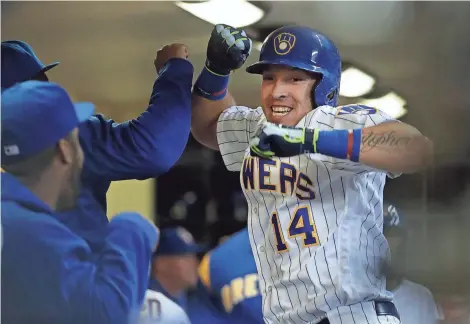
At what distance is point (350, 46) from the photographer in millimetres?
1665

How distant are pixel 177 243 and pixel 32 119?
565 mm

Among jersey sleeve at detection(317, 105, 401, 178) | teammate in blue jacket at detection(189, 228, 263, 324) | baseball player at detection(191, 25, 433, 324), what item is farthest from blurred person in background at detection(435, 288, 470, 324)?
teammate in blue jacket at detection(189, 228, 263, 324)

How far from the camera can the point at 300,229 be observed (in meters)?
1.50

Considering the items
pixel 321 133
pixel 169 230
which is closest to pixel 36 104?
pixel 169 230

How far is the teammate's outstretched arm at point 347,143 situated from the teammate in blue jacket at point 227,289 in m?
0.42

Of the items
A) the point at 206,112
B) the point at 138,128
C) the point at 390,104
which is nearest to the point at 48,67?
the point at 138,128

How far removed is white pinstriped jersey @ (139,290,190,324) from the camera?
5.43ft

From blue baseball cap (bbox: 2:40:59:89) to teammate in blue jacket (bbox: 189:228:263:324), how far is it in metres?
0.76

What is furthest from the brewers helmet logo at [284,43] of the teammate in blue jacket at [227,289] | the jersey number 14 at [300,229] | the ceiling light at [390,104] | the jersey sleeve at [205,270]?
the jersey sleeve at [205,270]

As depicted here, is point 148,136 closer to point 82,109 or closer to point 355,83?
point 82,109

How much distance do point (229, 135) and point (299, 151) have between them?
0.42m

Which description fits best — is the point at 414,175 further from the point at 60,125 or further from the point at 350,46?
the point at 60,125

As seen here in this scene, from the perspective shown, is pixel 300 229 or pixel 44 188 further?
pixel 44 188

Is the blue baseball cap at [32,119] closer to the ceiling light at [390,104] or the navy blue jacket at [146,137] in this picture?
the navy blue jacket at [146,137]
